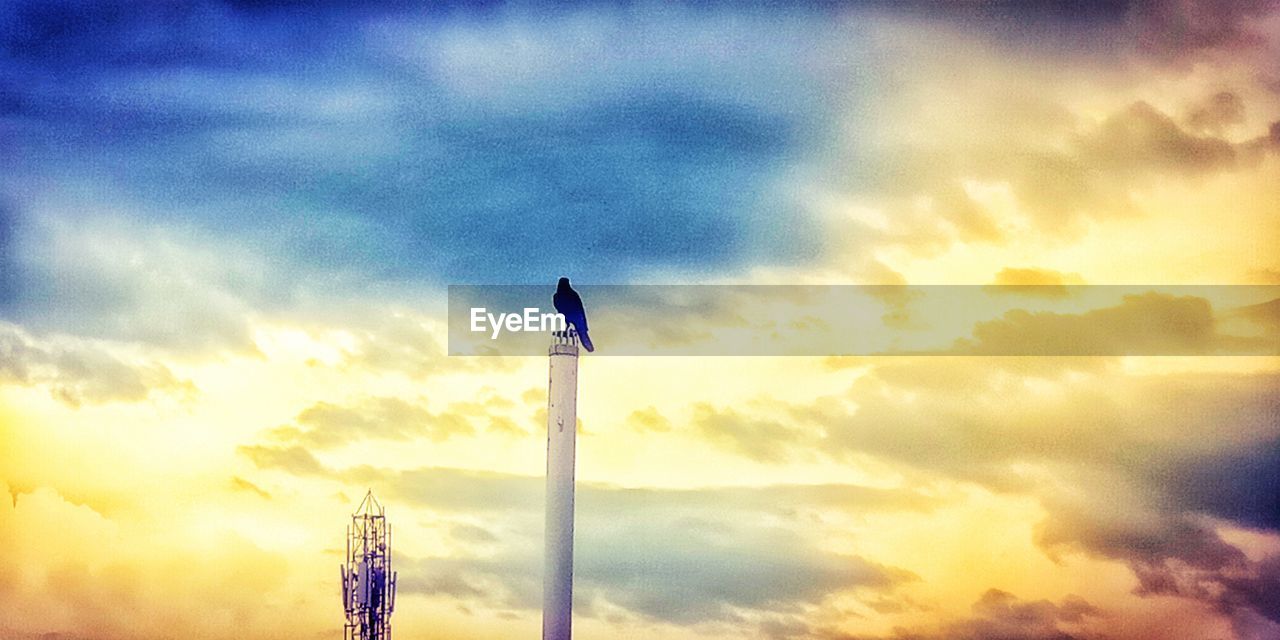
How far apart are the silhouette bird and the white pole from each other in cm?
146

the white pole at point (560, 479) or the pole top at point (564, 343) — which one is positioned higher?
the pole top at point (564, 343)

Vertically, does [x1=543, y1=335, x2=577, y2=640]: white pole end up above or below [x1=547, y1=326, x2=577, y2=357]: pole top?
below

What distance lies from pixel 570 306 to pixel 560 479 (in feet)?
37.0

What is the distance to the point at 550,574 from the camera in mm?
159625

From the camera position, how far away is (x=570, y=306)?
157 meters

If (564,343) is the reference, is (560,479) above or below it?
below

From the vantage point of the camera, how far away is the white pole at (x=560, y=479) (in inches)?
6270

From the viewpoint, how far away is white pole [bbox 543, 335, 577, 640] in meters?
159

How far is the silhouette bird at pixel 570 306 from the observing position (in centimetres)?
15675

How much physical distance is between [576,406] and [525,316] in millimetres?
7166

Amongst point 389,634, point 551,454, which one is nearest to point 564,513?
point 551,454

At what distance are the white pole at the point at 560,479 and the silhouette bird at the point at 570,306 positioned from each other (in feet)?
4.79

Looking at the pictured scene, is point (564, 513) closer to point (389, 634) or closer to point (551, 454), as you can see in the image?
point (551, 454)

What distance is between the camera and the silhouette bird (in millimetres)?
156750
